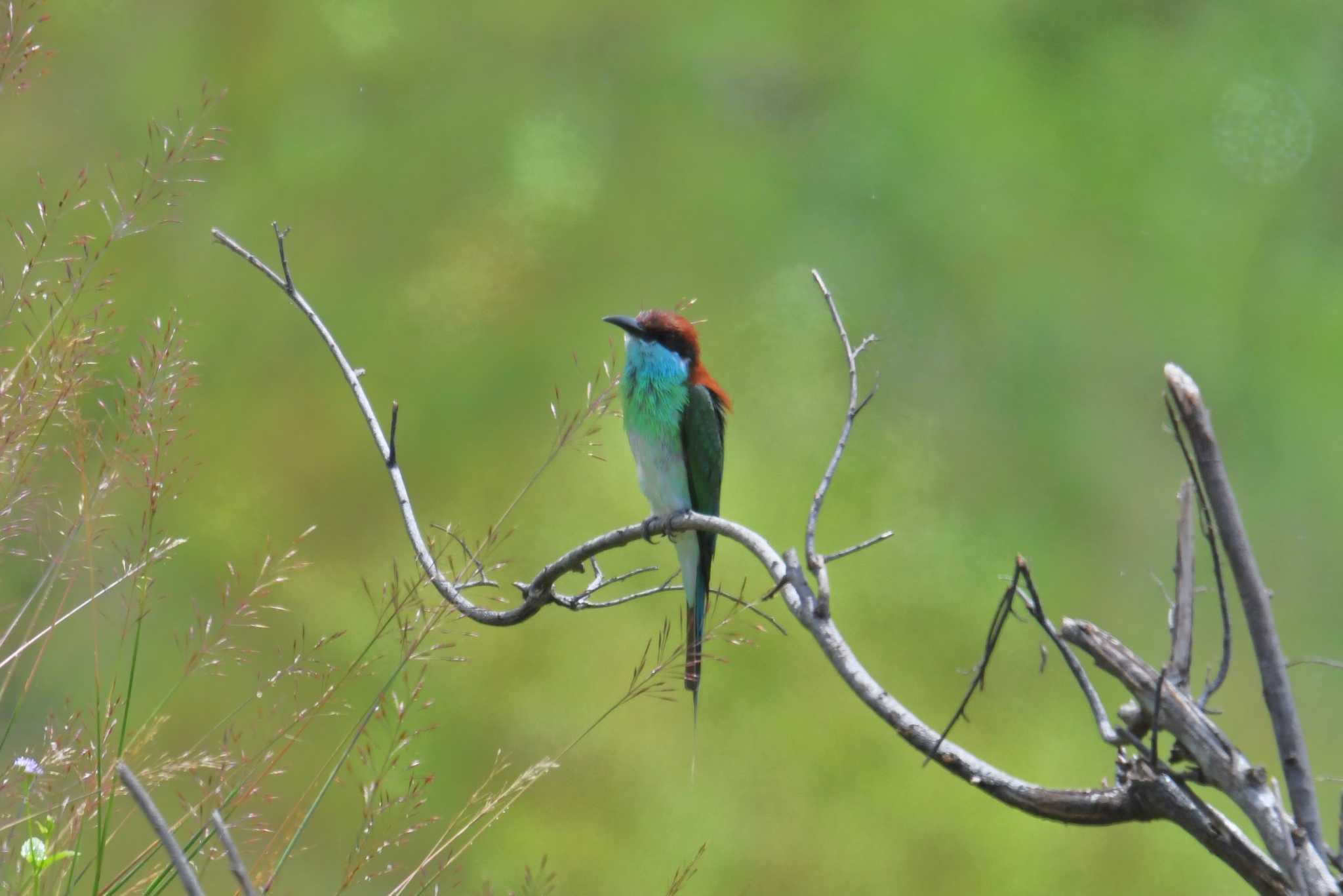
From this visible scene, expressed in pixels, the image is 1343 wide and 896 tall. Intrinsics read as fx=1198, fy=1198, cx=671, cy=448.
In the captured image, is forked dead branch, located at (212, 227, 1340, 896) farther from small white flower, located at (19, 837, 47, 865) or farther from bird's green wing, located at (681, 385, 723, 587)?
bird's green wing, located at (681, 385, 723, 587)

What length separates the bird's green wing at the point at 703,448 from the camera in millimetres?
1732

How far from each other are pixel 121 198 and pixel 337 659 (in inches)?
36.3

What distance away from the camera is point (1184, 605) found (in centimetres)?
71

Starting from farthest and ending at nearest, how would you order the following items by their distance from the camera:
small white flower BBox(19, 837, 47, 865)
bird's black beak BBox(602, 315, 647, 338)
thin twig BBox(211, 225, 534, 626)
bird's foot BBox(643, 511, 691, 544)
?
bird's black beak BBox(602, 315, 647, 338) < bird's foot BBox(643, 511, 691, 544) < thin twig BBox(211, 225, 534, 626) < small white flower BBox(19, 837, 47, 865)

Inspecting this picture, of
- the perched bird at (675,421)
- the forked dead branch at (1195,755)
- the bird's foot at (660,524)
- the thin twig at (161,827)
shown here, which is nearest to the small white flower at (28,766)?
the thin twig at (161,827)

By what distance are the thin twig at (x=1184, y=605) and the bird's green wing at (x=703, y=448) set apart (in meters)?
1.02

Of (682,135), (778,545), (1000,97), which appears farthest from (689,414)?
(1000,97)

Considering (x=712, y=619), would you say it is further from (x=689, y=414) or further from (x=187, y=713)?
(x=187, y=713)

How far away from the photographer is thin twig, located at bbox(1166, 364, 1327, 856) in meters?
0.66

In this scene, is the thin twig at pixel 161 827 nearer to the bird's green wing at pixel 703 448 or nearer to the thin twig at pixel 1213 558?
the thin twig at pixel 1213 558

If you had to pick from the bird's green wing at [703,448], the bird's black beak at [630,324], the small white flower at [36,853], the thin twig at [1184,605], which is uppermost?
the thin twig at [1184,605]

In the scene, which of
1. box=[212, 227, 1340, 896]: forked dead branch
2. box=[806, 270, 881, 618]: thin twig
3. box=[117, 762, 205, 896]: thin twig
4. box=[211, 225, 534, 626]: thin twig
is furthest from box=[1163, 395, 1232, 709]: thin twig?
box=[211, 225, 534, 626]: thin twig

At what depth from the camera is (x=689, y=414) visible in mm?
1732

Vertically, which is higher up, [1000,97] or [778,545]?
[1000,97]
